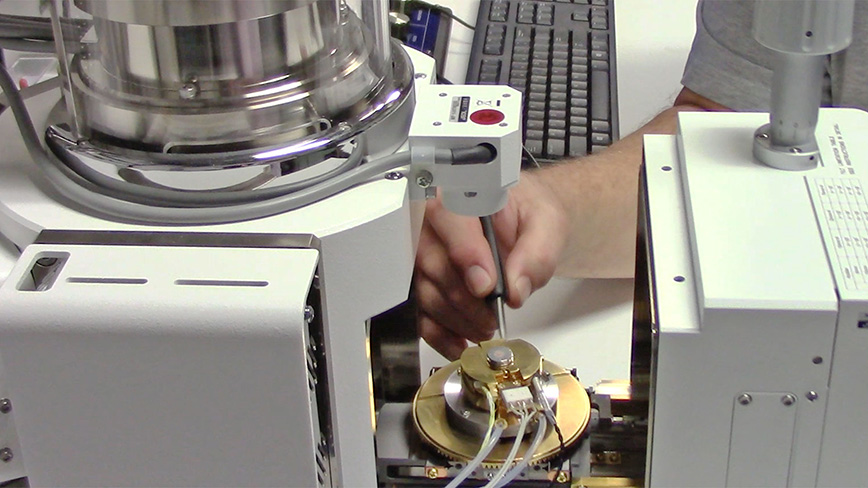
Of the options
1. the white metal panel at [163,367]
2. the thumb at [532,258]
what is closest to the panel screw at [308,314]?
the white metal panel at [163,367]

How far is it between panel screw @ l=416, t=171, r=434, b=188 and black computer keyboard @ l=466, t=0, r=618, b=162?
58 centimetres

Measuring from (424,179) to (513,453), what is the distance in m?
0.16

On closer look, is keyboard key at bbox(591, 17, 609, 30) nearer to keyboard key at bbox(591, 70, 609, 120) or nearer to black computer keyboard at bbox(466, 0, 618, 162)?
black computer keyboard at bbox(466, 0, 618, 162)

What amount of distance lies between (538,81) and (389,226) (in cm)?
76

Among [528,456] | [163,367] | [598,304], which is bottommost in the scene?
[598,304]

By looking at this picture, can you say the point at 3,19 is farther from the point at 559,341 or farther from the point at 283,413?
the point at 559,341

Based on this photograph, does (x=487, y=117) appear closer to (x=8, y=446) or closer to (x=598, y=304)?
(x=8, y=446)

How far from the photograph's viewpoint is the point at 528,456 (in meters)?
0.55

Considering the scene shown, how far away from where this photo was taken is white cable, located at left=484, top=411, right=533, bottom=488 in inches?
21.1

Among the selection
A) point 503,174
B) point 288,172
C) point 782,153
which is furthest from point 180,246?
point 782,153

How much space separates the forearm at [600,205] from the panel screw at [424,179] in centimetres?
46

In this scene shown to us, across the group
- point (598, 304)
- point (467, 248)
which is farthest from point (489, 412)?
point (598, 304)

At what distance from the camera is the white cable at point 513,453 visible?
1.76ft

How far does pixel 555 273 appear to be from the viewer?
3.14 feet
